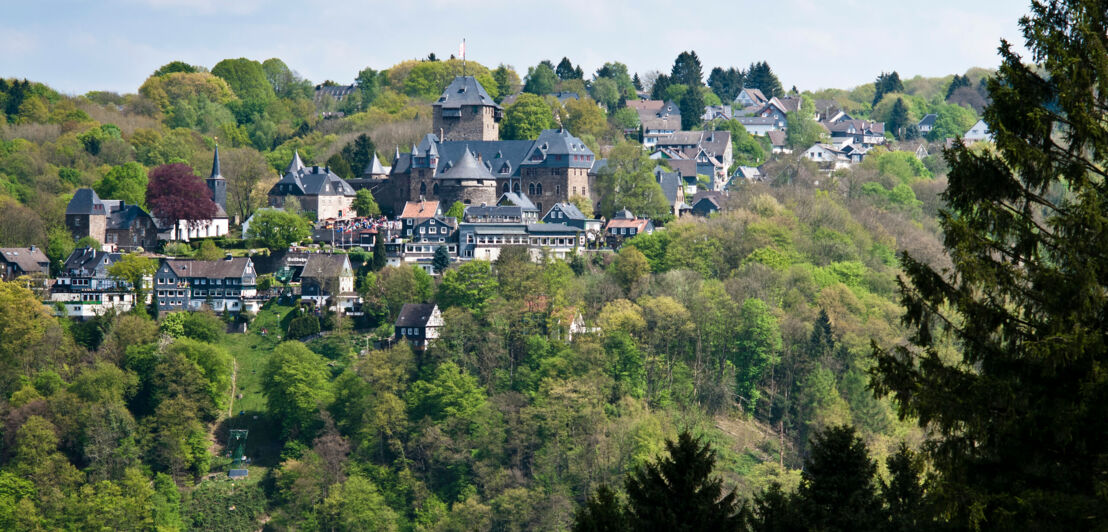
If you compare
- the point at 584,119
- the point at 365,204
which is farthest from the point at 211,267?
the point at 584,119

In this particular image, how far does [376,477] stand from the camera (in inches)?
2404

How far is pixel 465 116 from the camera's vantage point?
86.3m

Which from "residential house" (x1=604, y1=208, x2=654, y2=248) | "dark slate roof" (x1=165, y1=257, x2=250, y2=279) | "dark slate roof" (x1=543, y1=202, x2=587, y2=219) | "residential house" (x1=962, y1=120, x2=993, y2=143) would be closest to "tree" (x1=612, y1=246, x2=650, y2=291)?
"residential house" (x1=604, y1=208, x2=654, y2=248)

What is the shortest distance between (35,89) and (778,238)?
68706 mm

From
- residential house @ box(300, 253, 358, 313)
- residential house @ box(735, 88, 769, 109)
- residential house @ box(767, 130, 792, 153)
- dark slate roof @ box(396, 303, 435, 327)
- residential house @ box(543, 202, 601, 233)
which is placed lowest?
dark slate roof @ box(396, 303, 435, 327)

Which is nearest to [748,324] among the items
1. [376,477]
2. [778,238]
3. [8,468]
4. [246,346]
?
[778,238]

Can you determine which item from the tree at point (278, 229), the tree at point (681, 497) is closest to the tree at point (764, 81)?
the tree at point (278, 229)

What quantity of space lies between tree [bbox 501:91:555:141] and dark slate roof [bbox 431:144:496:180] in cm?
766

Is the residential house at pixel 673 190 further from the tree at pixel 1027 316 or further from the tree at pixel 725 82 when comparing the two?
the tree at pixel 1027 316

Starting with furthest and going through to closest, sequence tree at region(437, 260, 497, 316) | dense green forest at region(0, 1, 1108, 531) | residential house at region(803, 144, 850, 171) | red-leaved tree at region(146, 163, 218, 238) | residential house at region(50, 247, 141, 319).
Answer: residential house at region(803, 144, 850, 171) → red-leaved tree at region(146, 163, 218, 238) → residential house at region(50, 247, 141, 319) → tree at region(437, 260, 497, 316) → dense green forest at region(0, 1, 1108, 531)

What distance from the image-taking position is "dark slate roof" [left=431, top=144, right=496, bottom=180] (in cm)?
7831

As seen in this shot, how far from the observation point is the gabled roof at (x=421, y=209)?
7484 cm

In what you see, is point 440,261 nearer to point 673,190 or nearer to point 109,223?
point 673,190

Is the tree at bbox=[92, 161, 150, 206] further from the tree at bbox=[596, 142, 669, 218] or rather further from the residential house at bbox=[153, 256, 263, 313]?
the tree at bbox=[596, 142, 669, 218]
